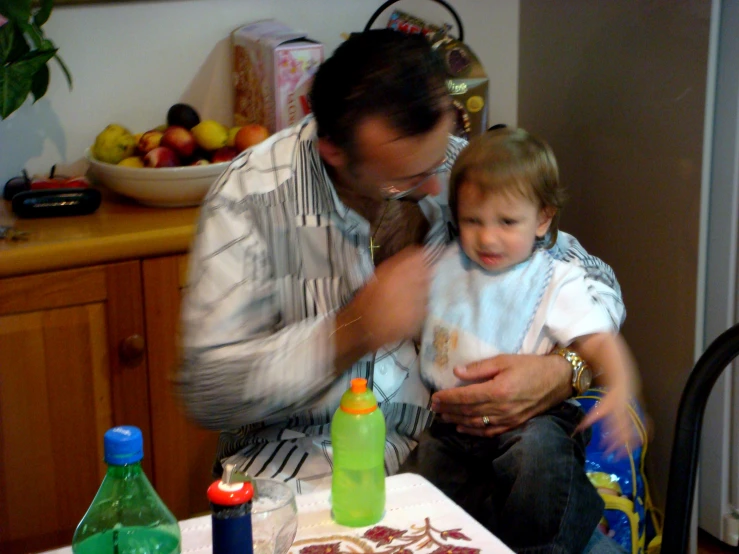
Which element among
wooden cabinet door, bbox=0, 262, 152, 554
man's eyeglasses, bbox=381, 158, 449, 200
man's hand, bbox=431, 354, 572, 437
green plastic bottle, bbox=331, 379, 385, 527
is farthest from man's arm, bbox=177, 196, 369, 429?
wooden cabinet door, bbox=0, 262, 152, 554

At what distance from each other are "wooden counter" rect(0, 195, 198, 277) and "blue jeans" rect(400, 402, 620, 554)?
74cm

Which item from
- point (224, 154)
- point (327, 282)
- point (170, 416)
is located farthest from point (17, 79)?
point (327, 282)

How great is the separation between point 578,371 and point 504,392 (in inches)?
6.1

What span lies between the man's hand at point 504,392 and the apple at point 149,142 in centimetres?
102

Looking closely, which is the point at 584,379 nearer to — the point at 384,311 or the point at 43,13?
the point at 384,311

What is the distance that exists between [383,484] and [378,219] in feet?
1.63

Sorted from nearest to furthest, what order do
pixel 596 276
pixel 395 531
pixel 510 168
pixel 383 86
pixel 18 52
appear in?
pixel 395 531, pixel 383 86, pixel 510 168, pixel 596 276, pixel 18 52

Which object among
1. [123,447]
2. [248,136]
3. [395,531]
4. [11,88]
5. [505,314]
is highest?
[11,88]

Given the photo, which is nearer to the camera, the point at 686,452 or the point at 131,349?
the point at 686,452

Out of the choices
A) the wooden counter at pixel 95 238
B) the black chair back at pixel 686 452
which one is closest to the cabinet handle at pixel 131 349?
the wooden counter at pixel 95 238

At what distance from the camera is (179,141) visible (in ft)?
6.89

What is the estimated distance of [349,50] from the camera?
1276 millimetres

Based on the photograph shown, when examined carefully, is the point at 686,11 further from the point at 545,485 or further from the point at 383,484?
the point at 383,484

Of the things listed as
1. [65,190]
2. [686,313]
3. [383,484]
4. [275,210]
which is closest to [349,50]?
[275,210]
